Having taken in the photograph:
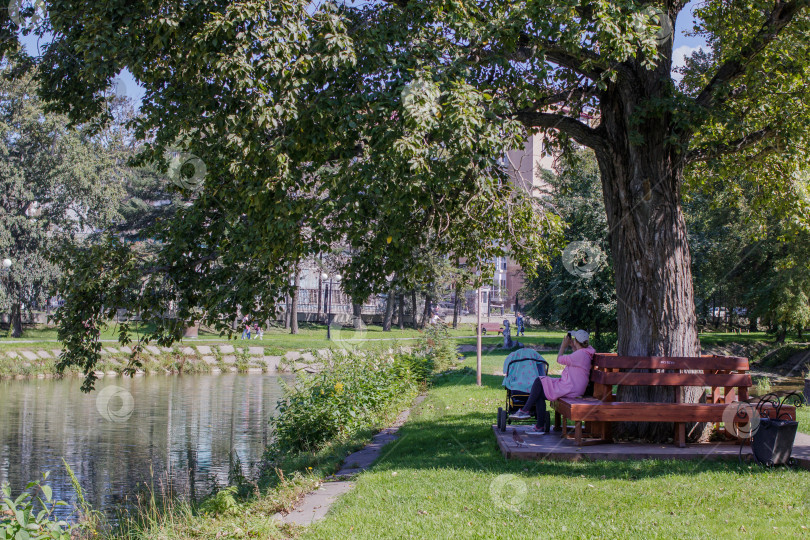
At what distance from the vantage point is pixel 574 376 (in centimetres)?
907

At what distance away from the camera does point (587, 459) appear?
25.9 feet

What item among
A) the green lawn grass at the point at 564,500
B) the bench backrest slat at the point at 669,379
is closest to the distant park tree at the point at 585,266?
the bench backrest slat at the point at 669,379

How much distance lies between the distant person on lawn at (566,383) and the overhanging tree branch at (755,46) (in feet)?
11.8

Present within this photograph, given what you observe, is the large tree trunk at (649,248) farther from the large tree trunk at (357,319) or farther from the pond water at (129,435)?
the large tree trunk at (357,319)

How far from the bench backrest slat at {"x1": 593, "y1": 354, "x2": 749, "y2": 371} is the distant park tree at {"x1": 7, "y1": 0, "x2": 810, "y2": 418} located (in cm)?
44

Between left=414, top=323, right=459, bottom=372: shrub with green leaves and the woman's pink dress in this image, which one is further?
left=414, top=323, right=459, bottom=372: shrub with green leaves

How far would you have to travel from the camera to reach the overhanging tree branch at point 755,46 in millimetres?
9383

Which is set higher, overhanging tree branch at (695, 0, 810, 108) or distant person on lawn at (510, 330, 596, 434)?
overhanging tree branch at (695, 0, 810, 108)

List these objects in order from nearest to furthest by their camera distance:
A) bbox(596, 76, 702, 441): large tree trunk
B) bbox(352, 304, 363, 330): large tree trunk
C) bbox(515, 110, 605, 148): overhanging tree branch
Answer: bbox(596, 76, 702, 441): large tree trunk < bbox(515, 110, 605, 148): overhanging tree branch < bbox(352, 304, 363, 330): large tree trunk

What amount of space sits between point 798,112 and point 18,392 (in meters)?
22.3

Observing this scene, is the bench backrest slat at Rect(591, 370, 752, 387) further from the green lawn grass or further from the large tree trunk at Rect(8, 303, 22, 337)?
the large tree trunk at Rect(8, 303, 22, 337)

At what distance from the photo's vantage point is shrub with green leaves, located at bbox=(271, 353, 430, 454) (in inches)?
460

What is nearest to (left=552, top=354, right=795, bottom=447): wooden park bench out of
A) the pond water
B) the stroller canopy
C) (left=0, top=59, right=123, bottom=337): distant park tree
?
the stroller canopy

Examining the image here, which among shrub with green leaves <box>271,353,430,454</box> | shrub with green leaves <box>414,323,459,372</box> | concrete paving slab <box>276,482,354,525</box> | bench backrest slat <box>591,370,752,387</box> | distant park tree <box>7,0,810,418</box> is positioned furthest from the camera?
shrub with green leaves <box>414,323,459,372</box>
